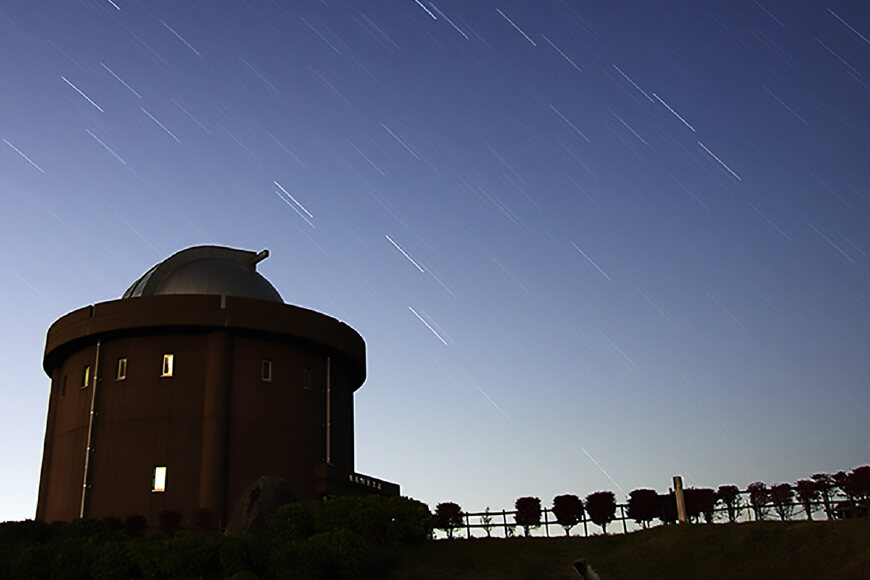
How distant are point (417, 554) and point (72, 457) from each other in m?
18.1

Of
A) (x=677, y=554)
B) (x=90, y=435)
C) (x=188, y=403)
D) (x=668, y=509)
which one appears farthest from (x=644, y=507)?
(x=90, y=435)

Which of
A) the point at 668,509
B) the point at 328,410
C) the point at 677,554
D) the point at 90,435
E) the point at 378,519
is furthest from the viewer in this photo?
the point at 328,410

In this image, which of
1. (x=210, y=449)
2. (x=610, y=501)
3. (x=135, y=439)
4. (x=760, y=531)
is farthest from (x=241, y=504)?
(x=760, y=531)

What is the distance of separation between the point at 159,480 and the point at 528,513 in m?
14.8

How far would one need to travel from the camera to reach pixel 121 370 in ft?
121

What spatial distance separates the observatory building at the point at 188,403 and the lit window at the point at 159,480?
47mm

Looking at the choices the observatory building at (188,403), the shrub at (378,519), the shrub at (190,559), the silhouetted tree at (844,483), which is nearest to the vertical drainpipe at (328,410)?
the observatory building at (188,403)

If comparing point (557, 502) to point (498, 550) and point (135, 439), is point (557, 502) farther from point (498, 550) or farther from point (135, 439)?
point (135, 439)

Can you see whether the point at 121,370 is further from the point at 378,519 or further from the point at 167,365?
the point at 378,519

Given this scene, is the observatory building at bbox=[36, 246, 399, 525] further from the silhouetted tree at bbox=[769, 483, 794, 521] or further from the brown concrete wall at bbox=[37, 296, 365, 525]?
the silhouetted tree at bbox=[769, 483, 794, 521]

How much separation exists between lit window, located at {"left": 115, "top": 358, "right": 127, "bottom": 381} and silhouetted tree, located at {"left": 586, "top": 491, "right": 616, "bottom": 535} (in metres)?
20.0

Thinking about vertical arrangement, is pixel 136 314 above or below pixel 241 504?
above

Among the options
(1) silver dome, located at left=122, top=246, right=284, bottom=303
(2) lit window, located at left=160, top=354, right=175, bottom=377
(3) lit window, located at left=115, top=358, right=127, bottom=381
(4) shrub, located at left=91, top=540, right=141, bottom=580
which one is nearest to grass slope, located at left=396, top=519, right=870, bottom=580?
(4) shrub, located at left=91, top=540, right=141, bottom=580

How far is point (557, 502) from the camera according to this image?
32.5 meters
